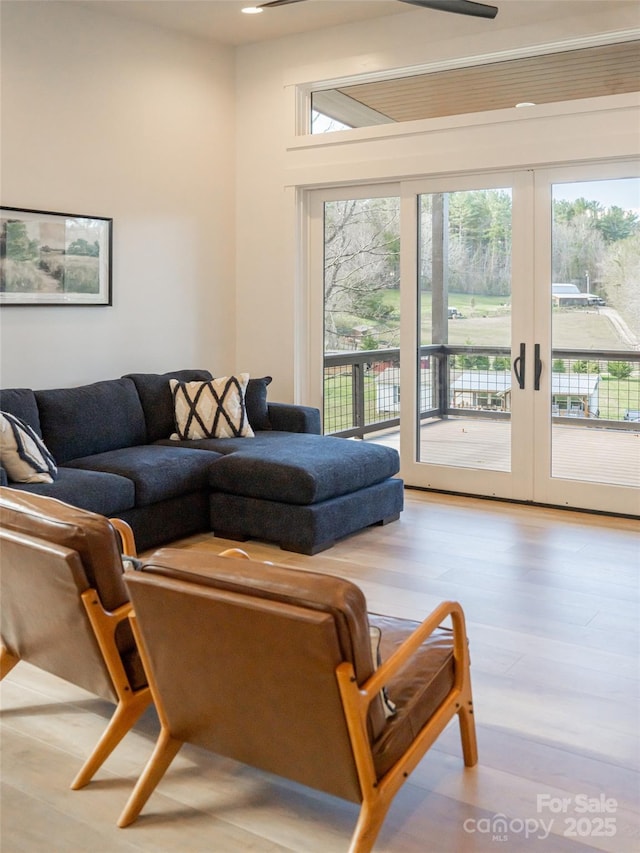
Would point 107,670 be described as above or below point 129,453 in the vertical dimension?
below

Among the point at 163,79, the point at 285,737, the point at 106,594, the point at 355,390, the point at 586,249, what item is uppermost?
the point at 163,79

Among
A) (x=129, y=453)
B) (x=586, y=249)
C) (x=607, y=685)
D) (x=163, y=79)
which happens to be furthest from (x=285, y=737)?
(x=163, y=79)

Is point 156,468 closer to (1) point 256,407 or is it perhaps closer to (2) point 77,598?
(1) point 256,407

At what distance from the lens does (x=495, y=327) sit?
558 centimetres

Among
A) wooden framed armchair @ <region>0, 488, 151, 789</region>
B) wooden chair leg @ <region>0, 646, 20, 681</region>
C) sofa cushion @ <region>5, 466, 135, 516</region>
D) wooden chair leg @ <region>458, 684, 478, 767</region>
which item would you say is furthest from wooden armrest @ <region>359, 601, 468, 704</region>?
sofa cushion @ <region>5, 466, 135, 516</region>

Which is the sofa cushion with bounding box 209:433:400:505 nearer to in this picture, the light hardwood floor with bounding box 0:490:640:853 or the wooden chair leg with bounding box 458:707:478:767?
the light hardwood floor with bounding box 0:490:640:853

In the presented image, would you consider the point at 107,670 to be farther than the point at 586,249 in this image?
No

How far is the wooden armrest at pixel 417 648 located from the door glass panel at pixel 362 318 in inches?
147

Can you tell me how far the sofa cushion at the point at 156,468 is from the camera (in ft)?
14.6

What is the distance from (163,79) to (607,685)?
4.87m

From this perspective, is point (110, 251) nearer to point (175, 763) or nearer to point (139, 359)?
point (139, 359)

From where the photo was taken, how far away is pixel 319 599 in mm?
1793

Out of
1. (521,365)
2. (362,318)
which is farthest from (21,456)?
(521,365)

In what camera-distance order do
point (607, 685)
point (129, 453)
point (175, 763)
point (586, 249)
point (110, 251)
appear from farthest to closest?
1. point (110, 251)
2. point (586, 249)
3. point (129, 453)
4. point (607, 685)
5. point (175, 763)
